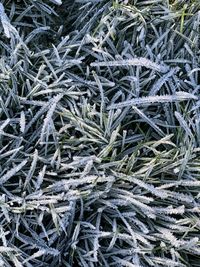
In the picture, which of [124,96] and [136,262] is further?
[124,96]

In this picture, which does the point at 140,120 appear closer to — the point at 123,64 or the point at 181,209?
the point at 123,64

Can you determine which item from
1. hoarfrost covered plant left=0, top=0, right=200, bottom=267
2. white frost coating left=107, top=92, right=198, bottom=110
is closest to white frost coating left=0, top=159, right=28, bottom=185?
hoarfrost covered plant left=0, top=0, right=200, bottom=267

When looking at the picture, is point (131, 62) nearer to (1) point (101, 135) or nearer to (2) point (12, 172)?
(1) point (101, 135)

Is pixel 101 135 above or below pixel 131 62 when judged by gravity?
below

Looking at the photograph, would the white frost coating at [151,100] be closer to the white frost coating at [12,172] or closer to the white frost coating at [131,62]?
the white frost coating at [131,62]

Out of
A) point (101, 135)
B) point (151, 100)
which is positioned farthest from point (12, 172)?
point (151, 100)

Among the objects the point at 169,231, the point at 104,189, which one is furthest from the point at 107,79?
the point at 169,231

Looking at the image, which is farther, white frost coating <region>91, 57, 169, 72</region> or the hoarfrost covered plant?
white frost coating <region>91, 57, 169, 72</region>

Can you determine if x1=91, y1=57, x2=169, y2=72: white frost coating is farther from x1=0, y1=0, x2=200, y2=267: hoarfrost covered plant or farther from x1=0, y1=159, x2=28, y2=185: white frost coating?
x1=0, y1=159, x2=28, y2=185: white frost coating
